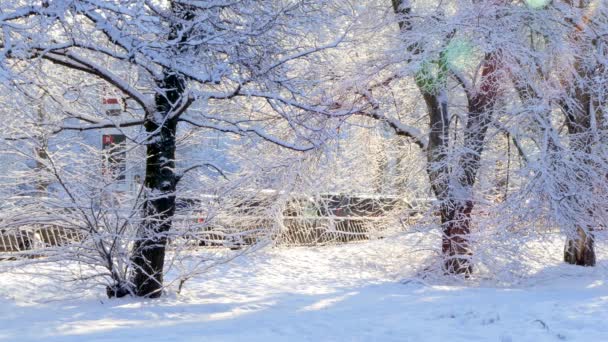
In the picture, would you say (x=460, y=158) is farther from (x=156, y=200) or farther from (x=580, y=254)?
(x=156, y=200)

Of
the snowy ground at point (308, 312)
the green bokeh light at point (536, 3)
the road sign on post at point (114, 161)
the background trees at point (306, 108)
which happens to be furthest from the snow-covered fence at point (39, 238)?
the green bokeh light at point (536, 3)

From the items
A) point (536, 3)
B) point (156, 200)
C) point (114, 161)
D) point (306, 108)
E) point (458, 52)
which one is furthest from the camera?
point (536, 3)

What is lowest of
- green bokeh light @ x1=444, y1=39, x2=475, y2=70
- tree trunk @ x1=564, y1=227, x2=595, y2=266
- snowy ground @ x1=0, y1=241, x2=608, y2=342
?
snowy ground @ x1=0, y1=241, x2=608, y2=342

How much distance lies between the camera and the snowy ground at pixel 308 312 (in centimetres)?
594

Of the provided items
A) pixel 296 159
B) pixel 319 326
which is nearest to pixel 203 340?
pixel 319 326

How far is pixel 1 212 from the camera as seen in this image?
27.2 feet

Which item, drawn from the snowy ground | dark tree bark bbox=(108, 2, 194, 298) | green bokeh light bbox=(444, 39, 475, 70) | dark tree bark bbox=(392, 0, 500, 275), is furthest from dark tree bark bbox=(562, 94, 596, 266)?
dark tree bark bbox=(108, 2, 194, 298)

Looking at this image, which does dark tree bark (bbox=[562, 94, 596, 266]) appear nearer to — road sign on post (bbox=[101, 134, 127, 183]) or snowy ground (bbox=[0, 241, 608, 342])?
snowy ground (bbox=[0, 241, 608, 342])

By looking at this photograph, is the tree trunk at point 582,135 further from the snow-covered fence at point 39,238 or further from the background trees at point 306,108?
the snow-covered fence at point 39,238

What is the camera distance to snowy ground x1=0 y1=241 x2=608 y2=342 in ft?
19.5

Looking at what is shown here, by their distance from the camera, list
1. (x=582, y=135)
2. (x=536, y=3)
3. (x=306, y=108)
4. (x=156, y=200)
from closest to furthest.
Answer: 1. (x=306, y=108)
2. (x=156, y=200)
3. (x=536, y=3)
4. (x=582, y=135)

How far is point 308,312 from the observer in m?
7.65

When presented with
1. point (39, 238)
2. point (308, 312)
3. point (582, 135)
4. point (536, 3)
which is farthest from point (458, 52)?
point (39, 238)

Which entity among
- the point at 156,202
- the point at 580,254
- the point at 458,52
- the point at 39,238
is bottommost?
the point at 580,254
